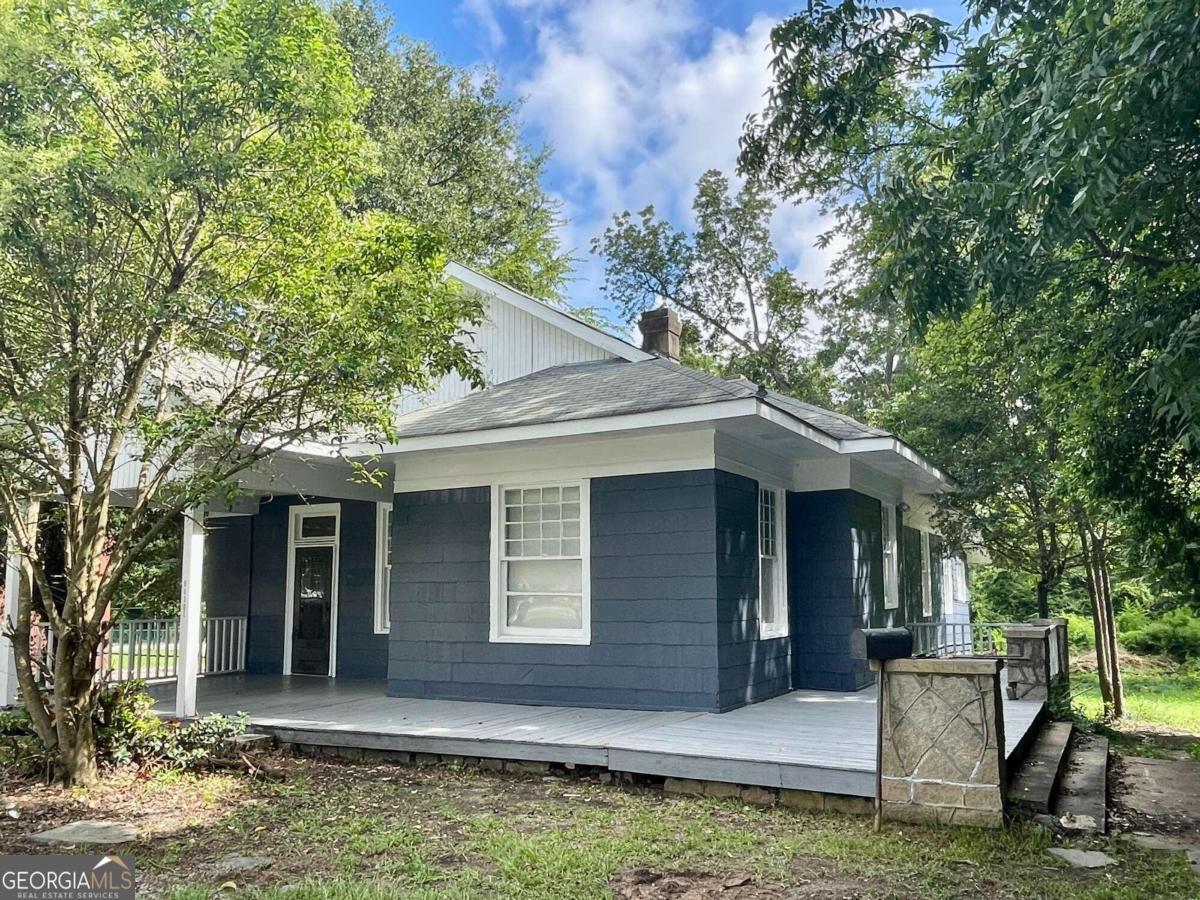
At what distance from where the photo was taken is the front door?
11.4 metres

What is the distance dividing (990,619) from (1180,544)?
18.0 m

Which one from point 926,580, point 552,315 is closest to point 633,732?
point 552,315

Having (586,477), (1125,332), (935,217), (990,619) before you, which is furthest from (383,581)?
(990,619)

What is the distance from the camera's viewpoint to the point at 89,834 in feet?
16.9

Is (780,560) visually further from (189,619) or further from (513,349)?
(189,619)

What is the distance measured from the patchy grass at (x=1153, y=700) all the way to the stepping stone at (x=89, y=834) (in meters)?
11.4

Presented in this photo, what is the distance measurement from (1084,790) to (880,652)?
246 centimetres

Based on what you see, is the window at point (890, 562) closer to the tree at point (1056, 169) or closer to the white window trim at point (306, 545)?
the tree at point (1056, 169)

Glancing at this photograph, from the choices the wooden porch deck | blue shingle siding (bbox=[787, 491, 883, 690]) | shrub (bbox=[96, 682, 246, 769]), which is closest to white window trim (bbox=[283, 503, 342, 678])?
the wooden porch deck

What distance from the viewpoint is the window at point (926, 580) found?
13.6 m

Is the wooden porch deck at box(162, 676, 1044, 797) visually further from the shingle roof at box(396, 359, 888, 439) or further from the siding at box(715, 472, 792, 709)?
Result: the shingle roof at box(396, 359, 888, 439)

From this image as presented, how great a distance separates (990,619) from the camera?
24500 mm

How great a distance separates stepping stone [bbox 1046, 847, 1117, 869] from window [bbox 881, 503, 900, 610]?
6209mm

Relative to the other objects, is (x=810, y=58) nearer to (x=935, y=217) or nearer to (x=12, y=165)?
(x=935, y=217)
